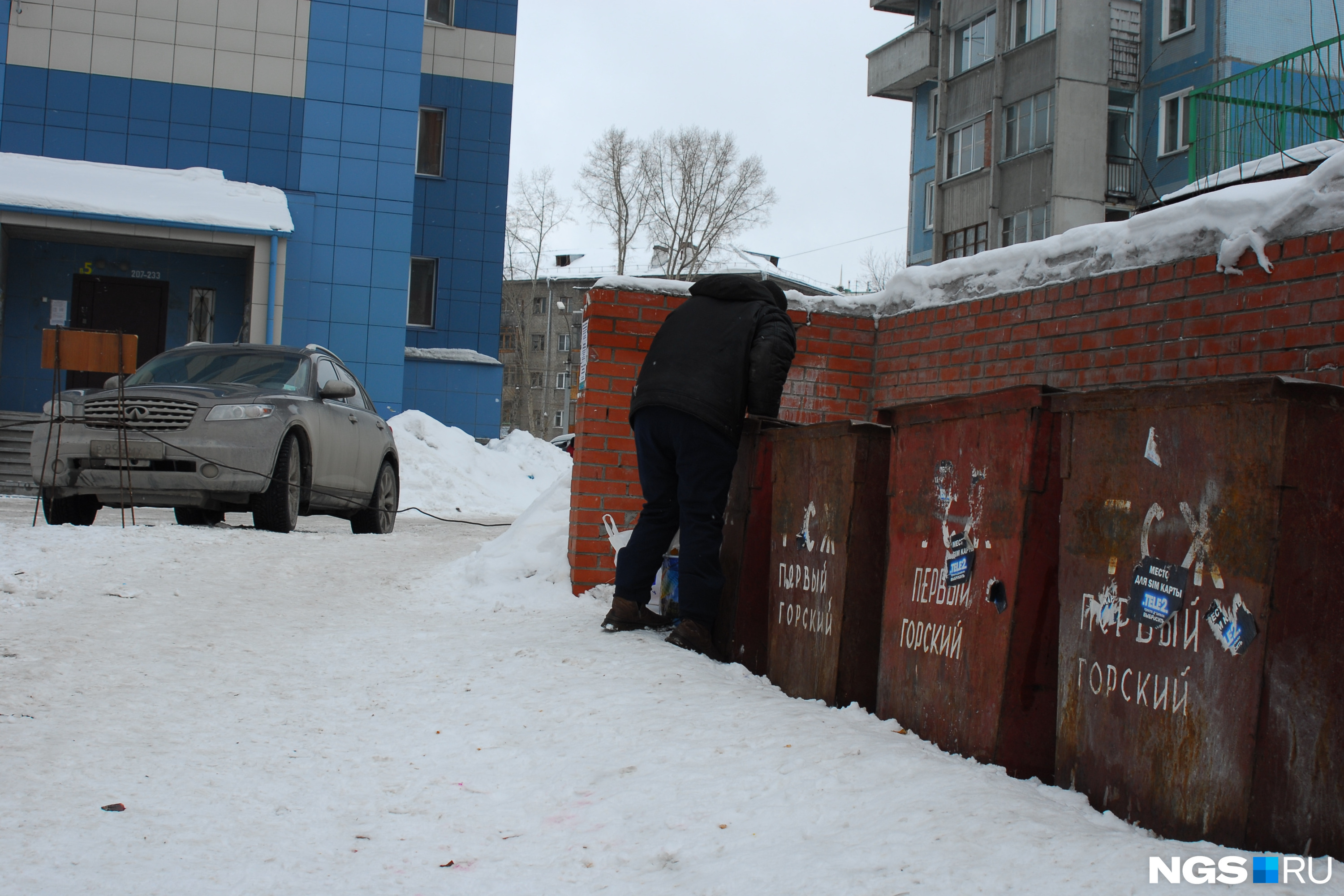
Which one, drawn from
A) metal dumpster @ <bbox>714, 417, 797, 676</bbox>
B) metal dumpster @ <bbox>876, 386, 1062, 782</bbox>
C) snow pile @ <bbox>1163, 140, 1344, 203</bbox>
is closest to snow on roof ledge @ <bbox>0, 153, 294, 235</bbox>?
snow pile @ <bbox>1163, 140, 1344, 203</bbox>

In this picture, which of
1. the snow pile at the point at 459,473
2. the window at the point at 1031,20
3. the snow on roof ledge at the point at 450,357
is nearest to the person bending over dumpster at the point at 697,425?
the snow pile at the point at 459,473

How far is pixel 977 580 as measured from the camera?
10.3 ft

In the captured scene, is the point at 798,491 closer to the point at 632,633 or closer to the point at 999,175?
the point at 632,633

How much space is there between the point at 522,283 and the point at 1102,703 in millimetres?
70059

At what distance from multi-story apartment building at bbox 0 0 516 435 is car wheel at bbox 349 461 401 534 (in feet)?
23.9

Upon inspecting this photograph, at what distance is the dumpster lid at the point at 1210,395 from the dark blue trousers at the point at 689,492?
189cm

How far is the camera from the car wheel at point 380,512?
10.5 metres

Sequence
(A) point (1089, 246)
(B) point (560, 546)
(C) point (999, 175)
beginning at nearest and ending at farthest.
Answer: (A) point (1089, 246) < (B) point (560, 546) < (C) point (999, 175)

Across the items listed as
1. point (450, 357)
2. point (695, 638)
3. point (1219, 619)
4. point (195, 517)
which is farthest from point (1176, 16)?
point (1219, 619)

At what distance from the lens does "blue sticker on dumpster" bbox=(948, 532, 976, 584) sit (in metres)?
3.18

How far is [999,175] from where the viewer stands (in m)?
25.0

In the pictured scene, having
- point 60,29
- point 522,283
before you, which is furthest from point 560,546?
point 522,283

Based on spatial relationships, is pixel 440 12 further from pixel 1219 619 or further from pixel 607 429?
pixel 1219 619

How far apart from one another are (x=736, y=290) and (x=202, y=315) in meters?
16.0
